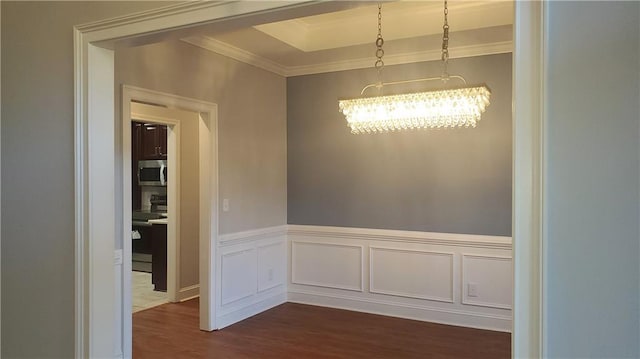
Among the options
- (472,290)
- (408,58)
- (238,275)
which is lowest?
(472,290)

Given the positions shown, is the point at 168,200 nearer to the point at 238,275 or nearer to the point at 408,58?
the point at 238,275

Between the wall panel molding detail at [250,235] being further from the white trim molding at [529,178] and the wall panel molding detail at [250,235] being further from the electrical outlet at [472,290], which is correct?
the white trim molding at [529,178]

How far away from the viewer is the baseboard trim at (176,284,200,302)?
211 inches

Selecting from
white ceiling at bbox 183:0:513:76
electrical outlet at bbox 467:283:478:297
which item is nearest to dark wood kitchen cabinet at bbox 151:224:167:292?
white ceiling at bbox 183:0:513:76

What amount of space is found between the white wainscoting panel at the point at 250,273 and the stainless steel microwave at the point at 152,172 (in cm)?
290

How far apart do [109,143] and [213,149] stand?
76.1 inches

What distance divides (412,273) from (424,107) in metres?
1.99

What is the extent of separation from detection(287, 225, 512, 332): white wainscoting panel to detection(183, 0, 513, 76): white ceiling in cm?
177

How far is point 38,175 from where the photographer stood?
2.49 meters

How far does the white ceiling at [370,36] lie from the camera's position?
378 centimetres

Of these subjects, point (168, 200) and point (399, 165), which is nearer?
point (399, 165)

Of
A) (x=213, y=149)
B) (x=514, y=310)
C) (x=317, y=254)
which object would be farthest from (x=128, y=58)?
(x=514, y=310)

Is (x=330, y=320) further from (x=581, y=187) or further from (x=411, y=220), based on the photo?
(x=581, y=187)

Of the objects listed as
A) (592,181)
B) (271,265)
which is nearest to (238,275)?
(271,265)
